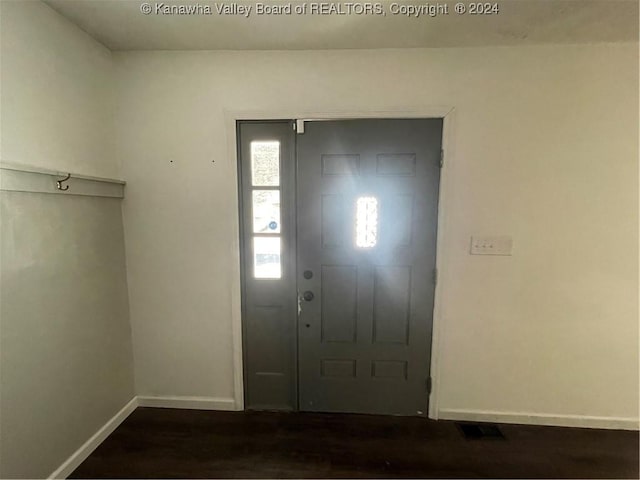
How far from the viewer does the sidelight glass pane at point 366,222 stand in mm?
1994

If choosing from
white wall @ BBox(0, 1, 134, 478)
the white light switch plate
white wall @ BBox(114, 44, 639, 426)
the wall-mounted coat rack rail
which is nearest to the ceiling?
white wall @ BBox(114, 44, 639, 426)

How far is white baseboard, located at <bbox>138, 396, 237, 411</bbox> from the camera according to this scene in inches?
86.2

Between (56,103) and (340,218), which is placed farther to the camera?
(340,218)

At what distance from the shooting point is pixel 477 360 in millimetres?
2053

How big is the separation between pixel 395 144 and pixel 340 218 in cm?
62

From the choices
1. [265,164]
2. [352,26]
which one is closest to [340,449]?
[265,164]

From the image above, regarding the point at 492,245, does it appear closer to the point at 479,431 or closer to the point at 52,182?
the point at 479,431

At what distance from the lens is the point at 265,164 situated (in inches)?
79.6

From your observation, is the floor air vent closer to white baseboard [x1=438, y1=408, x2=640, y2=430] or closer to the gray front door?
white baseboard [x1=438, y1=408, x2=640, y2=430]

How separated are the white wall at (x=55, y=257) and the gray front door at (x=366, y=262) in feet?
4.24

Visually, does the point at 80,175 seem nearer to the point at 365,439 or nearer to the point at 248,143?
the point at 248,143

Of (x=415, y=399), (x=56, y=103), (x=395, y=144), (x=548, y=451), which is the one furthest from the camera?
(x=415, y=399)

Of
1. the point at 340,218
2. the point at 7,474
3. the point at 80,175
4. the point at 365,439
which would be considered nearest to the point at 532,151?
the point at 340,218

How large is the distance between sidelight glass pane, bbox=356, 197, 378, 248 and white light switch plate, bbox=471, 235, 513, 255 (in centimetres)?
67
